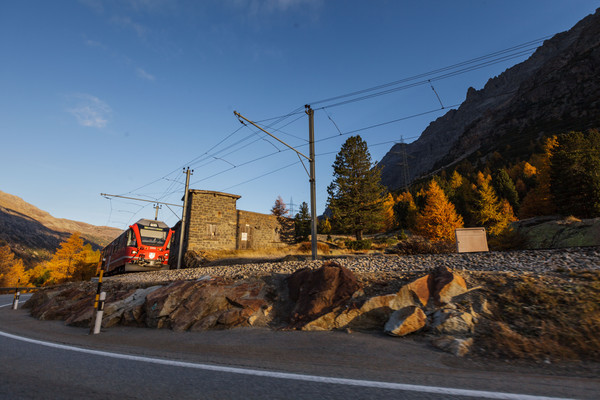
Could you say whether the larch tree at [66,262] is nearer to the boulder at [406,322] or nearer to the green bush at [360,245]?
the green bush at [360,245]

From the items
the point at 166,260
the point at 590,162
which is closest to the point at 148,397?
the point at 166,260

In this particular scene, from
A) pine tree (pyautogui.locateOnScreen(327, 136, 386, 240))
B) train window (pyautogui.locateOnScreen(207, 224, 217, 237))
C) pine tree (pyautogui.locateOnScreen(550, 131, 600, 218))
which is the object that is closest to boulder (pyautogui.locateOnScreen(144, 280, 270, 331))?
train window (pyautogui.locateOnScreen(207, 224, 217, 237))

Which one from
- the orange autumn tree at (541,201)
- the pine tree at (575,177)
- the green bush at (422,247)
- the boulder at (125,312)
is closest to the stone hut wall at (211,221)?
the boulder at (125,312)

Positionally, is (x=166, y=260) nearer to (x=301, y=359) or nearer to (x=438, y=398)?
(x=301, y=359)

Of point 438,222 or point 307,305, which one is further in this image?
point 438,222

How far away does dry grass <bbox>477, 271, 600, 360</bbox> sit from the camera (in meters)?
3.71

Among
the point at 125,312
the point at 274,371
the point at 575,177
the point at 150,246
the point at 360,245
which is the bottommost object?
the point at 125,312

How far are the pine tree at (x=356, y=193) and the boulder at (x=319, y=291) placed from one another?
26737 mm

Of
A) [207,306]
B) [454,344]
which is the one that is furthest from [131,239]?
[454,344]

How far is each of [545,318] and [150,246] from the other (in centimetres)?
2232

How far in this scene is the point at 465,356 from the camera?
3789mm

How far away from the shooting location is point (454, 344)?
402 centimetres

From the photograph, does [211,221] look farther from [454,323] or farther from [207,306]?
[454,323]

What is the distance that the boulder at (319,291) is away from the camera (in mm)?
5863
